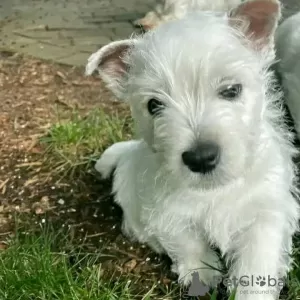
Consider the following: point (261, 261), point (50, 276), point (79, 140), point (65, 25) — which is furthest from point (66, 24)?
point (261, 261)

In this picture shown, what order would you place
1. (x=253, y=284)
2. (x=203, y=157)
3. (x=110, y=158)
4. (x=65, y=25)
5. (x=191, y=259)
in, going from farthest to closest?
(x=65, y=25) → (x=110, y=158) → (x=191, y=259) → (x=253, y=284) → (x=203, y=157)

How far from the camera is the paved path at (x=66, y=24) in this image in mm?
6230

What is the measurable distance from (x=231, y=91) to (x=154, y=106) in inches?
14.8

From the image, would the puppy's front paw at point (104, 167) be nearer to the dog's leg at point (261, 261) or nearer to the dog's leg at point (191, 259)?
the dog's leg at point (191, 259)

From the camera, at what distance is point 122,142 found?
441 cm

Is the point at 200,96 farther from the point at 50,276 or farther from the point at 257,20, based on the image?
the point at 50,276

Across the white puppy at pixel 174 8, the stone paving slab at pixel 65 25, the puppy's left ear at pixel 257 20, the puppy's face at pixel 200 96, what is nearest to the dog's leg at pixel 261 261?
the puppy's face at pixel 200 96

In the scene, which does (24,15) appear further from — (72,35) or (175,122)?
(175,122)

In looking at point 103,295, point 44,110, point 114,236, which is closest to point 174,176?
point 103,295

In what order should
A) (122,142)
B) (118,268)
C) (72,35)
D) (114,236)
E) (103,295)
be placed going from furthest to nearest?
(72,35) → (122,142) → (114,236) → (118,268) → (103,295)

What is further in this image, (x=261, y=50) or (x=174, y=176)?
(x=261, y=50)

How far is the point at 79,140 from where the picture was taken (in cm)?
470

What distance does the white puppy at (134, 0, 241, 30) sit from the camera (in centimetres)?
614

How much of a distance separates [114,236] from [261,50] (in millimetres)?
1481
